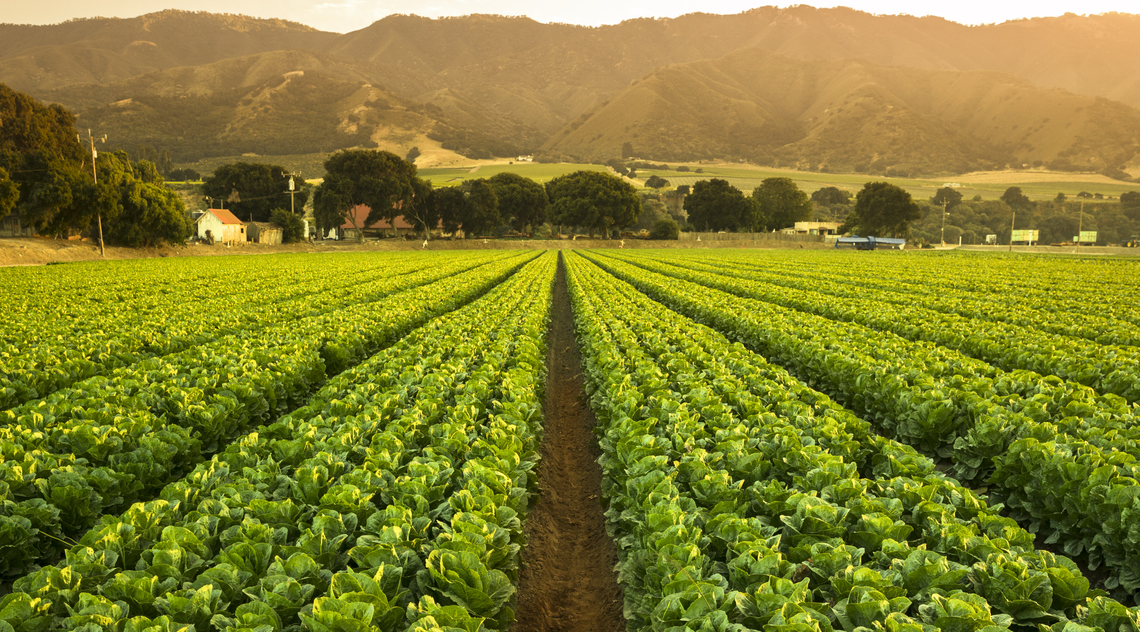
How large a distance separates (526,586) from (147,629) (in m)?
3.86

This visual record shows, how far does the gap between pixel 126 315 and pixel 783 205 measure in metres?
135

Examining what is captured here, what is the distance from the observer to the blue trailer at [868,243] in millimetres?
113375

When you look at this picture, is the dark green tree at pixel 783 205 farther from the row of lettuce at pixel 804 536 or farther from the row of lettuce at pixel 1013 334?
the row of lettuce at pixel 804 536

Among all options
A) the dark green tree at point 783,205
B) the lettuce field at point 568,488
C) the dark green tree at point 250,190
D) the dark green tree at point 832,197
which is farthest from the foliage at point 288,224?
the dark green tree at point 832,197

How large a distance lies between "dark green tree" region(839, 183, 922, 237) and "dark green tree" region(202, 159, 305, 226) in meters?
107

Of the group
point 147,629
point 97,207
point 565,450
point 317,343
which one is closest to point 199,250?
point 97,207

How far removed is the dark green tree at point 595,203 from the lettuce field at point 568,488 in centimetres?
9625

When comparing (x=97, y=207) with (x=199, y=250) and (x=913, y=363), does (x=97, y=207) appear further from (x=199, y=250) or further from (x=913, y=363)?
(x=913, y=363)

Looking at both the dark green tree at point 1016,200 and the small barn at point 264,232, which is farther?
the dark green tree at point 1016,200

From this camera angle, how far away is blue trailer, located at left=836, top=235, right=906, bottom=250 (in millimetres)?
113375

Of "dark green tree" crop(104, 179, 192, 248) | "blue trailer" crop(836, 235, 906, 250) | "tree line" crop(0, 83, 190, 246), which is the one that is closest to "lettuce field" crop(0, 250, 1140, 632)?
"tree line" crop(0, 83, 190, 246)

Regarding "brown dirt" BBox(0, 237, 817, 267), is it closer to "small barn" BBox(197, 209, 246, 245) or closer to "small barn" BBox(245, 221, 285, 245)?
"small barn" BBox(245, 221, 285, 245)

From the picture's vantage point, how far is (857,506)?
16.0ft

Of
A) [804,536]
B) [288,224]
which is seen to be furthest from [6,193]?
[804,536]
